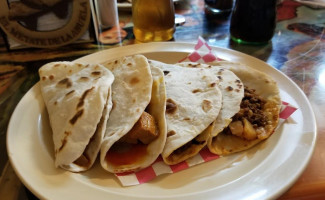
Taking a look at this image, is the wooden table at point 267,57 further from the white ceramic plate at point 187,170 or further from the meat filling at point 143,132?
the meat filling at point 143,132

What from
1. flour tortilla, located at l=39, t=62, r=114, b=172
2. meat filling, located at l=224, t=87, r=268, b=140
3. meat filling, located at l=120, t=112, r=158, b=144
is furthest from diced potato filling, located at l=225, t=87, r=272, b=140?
flour tortilla, located at l=39, t=62, r=114, b=172

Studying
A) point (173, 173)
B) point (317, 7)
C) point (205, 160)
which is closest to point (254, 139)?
point (205, 160)

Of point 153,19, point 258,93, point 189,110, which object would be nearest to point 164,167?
point 189,110

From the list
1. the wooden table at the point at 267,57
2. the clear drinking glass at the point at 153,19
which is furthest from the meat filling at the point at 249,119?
the clear drinking glass at the point at 153,19

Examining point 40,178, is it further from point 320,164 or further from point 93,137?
point 320,164

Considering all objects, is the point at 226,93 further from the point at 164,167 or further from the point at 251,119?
A: the point at 164,167

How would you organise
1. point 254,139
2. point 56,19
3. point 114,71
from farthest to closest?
point 56,19 → point 114,71 → point 254,139
